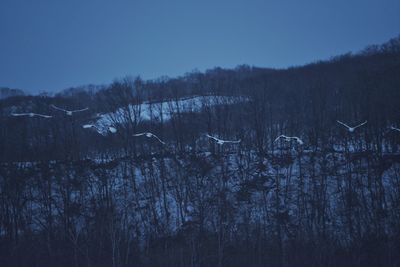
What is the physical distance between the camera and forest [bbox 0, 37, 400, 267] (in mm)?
19594

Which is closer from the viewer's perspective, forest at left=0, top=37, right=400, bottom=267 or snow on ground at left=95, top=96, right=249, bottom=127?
forest at left=0, top=37, right=400, bottom=267

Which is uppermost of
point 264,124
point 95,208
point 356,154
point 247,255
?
point 264,124

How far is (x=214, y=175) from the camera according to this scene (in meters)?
28.3

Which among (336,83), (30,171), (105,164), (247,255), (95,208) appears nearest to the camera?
(247,255)

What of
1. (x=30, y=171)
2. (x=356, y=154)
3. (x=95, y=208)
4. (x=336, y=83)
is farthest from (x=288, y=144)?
(x=30, y=171)

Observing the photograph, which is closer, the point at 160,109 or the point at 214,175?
the point at 214,175

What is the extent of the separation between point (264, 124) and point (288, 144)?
3.03 meters

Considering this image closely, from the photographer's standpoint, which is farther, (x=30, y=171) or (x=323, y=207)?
(x=30, y=171)

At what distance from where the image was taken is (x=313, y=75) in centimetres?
3903

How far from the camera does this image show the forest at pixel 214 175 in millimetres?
19594

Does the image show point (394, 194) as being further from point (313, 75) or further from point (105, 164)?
point (105, 164)

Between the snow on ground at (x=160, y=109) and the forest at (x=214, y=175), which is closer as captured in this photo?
the forest at (x=214, y=175)

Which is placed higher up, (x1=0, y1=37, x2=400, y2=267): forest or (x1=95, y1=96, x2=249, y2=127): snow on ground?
(x1=95, y1=96, x2=249, y2=127): snow on ground

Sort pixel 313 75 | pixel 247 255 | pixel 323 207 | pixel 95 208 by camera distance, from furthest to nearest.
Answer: pixel 313 75 < pixel 95 208 < pixel 323 207 < pixel 247 255
